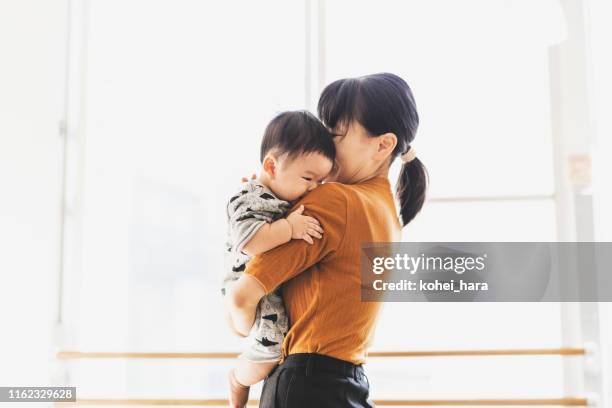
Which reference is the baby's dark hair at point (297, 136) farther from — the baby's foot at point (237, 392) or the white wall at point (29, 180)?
the white wall at point (29, 180)

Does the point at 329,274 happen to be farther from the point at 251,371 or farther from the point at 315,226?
the point at 251,371

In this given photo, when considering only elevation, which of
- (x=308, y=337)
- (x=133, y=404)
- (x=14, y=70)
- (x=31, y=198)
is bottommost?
(x=133, y=404)

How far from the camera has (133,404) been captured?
1363mm

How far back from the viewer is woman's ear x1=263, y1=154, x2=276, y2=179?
2.66 ft

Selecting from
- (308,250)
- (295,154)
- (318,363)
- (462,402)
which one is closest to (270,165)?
(295,154)

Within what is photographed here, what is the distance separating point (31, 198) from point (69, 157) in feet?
0.62

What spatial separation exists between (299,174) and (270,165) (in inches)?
1.9

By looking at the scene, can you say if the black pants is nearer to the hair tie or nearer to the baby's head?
the baby's head

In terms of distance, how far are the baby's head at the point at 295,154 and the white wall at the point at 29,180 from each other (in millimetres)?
749

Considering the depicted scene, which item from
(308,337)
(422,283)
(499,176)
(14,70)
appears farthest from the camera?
(499,176)

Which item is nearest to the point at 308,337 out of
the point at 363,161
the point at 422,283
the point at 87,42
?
the point at 363,161

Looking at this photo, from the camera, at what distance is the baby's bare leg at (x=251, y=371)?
809mm

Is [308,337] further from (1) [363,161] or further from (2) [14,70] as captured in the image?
(2) [14,70]

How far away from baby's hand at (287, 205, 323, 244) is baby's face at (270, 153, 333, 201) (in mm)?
74
